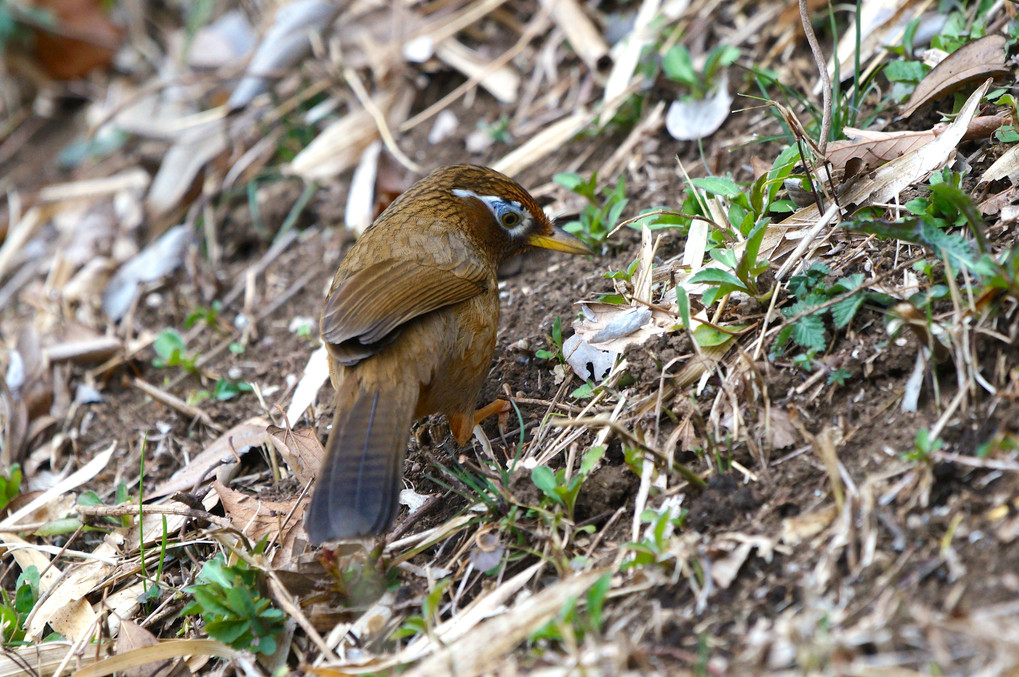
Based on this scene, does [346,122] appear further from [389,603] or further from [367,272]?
[389,603]

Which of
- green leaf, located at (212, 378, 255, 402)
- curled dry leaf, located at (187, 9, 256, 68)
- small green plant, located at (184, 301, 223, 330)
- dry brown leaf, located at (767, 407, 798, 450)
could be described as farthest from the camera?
curled dry leaf, located at (187, 9, 256, 68)

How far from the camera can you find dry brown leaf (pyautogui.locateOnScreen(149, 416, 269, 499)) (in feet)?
14.1

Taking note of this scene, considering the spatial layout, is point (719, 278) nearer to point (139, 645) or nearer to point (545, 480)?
point (545, 480)

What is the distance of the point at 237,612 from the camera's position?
3166 millimetres

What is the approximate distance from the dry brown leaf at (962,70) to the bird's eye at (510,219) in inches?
75.1

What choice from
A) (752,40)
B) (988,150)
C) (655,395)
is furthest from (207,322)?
(988,150)

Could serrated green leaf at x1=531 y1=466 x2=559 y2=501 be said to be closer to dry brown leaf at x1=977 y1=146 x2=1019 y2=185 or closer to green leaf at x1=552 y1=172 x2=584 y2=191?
green leaf at x1=552 y1=172 x2=584 y2=191

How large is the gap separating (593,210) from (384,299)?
52.6 inches

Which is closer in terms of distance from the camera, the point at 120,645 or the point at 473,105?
the point at 120,645

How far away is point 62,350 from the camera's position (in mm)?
5430

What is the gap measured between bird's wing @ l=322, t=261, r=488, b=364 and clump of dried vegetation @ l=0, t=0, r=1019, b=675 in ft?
1.64

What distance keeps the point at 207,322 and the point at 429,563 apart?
8.69ft

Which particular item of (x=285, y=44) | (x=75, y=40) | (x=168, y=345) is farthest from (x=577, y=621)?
(x=75, y=40)

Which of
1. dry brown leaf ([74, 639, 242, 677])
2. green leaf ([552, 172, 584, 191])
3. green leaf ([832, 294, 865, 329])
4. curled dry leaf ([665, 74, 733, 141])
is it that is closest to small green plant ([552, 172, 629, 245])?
green leaf ([552, 172, 584, 191])
